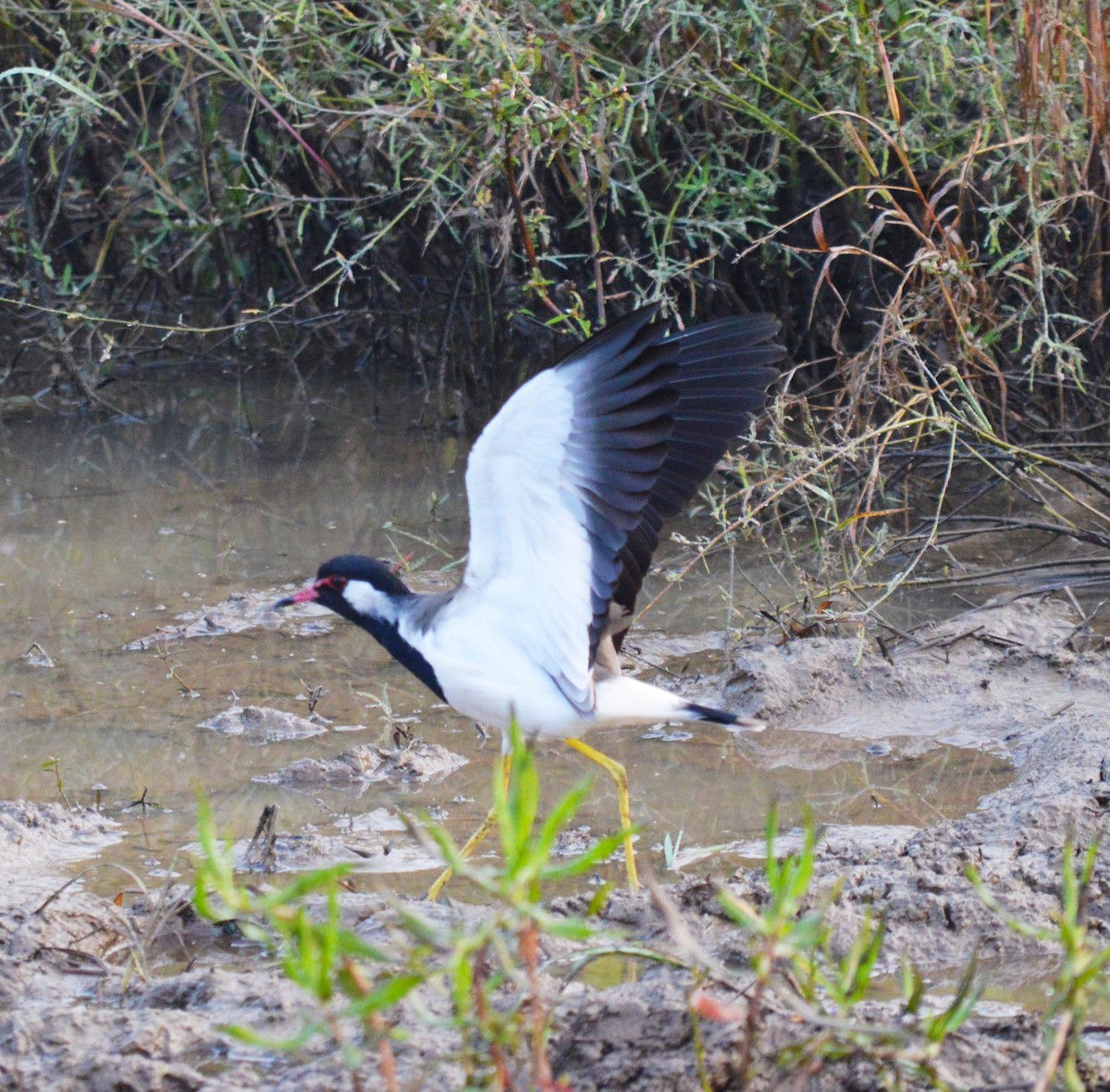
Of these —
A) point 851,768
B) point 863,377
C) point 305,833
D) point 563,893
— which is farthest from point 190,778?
point 863,377

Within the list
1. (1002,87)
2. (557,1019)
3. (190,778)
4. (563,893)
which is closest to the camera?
(557,1019)

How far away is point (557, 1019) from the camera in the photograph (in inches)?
94.8

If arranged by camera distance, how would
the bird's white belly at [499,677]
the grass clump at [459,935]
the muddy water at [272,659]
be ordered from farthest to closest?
the muddy water at [272,659] < the bird's white belly at [499,677] < the grass clump at [459,935]

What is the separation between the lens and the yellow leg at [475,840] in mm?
3139

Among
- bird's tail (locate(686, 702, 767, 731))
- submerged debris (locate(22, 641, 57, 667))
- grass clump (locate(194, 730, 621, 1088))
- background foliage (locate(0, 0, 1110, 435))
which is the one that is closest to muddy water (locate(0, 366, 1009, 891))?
submerged debris (locate(22, 641, 57, 667))

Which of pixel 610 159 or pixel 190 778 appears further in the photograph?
pixel 610 159

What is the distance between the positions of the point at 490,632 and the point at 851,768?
44.4 inches

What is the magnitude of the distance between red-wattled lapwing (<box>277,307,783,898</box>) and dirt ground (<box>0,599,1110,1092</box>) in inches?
18.2

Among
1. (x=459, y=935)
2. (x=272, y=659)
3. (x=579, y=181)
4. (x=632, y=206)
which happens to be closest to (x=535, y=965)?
(x=459, y=935)

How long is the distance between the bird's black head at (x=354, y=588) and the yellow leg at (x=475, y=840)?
471 millimetres

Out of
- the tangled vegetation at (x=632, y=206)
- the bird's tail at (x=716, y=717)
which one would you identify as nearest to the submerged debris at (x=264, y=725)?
the bird's tail at (x=716, y=717)

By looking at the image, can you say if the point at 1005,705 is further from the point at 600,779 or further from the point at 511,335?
the point at 511,335

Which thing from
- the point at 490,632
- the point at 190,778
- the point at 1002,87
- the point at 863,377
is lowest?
the point at 190,778

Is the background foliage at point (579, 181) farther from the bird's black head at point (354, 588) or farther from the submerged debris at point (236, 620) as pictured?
the bird's black head at point (354, 588)
